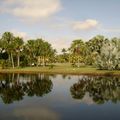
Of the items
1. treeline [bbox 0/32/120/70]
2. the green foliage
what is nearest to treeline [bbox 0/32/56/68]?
treeline [bbox 0/32/120/70]

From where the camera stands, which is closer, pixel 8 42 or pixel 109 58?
pixel 109 58

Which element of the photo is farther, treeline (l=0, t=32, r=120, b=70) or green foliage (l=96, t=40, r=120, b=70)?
treeline (l=0, t=32, r=120, b=70)

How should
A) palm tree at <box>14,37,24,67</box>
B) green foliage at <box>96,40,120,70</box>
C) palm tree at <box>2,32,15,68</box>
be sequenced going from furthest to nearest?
palm tree at <box>14,37,24,67</box>
palm tree at <box>2,32,15,68</box>
green foliage at <box>96,40,120,70</box>

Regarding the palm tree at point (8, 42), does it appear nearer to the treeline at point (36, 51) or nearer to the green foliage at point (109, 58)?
the treeline at point (36, 51)

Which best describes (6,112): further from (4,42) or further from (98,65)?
(4,42)

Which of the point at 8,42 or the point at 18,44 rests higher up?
the point at 8,42

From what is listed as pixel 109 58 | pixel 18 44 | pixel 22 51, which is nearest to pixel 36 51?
pixel 22 51

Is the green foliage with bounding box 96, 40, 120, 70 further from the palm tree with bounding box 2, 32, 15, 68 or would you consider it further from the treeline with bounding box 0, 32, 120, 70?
the palm tree with bounding box 2, 32, 15, 68

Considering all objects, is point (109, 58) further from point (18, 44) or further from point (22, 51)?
point (22, 51)

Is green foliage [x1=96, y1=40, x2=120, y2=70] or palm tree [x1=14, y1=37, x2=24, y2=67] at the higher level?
palm tree [x1=14, y1=37, x2=24, y2=67]

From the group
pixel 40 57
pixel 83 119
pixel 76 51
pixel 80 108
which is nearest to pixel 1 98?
pixel 80 108

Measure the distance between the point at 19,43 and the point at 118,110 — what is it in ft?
363

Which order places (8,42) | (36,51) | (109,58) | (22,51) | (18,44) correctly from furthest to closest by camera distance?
(36,51), (22,51), (8,42), (18,44), (109,58)

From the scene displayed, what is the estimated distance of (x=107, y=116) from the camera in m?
34.5
